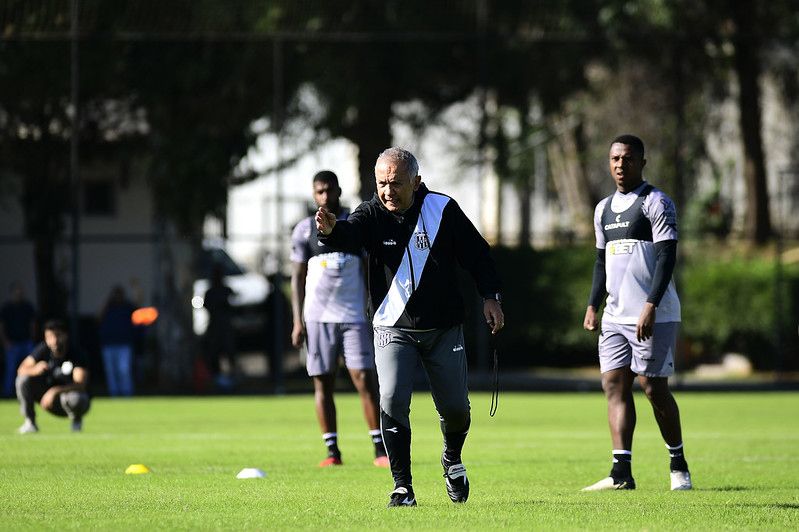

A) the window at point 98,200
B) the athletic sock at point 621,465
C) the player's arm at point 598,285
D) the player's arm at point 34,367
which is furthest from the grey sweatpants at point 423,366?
the window at point 98,200

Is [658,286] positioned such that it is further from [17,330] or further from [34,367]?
[17,330]

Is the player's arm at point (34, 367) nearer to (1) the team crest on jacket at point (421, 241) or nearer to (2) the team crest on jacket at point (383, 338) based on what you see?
(2) the team crest on jacket at point (383, 338)

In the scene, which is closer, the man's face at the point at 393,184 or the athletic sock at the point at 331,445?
the man's face at the point at 393,184

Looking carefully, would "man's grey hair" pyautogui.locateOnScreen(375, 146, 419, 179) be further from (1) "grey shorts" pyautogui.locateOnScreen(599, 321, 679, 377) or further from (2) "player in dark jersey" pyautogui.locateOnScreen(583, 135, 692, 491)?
(1) "grey shorts" pyautogui.locateOnScreen(599, 321, 679, 377)

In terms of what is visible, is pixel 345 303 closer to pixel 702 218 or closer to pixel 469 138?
pixel 469 138

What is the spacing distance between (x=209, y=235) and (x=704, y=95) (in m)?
12.6

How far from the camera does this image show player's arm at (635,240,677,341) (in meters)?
7.46

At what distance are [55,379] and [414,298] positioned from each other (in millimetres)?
6459

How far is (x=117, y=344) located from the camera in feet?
64.1

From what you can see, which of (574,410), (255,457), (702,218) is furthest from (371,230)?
(702,218)

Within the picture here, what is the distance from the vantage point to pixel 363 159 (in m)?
22.0

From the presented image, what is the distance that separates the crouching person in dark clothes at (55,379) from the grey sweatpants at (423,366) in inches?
237

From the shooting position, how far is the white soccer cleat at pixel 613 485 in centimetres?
766

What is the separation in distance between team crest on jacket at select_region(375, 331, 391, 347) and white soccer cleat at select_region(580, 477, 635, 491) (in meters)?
1.85
